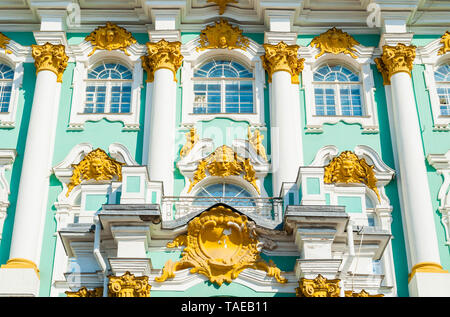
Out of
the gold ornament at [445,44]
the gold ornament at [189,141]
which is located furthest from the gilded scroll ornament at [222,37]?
the gold ornament at [445,44]

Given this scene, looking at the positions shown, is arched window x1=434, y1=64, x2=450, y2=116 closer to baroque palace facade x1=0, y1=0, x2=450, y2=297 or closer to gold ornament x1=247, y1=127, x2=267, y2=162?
baroque palace facade x1=0, y1=0, x2=450, y2=297

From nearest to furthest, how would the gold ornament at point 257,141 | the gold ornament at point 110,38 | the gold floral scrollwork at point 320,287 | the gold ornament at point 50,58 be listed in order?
the gold floral scrollwork at point 320,287
the gold ornament at point 257,141
the gold ornament at point 50,58
the gold ornament at point 110,38

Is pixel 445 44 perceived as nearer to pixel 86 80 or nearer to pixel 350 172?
pixel 350 172

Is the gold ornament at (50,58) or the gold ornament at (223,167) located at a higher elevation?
the gold ornament at (50,58)

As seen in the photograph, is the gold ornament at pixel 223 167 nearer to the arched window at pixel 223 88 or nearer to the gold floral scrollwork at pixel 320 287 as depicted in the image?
the arched window at pixel 223 88

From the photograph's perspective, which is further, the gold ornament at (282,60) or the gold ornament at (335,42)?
the gold ornament at (335,42)

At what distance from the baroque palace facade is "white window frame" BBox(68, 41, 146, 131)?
0.12ft

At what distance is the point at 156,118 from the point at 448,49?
743cm

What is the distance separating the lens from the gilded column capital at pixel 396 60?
21.3 m

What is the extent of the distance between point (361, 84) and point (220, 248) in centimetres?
711

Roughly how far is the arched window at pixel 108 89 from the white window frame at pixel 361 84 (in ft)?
14.0

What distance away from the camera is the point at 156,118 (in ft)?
66.9

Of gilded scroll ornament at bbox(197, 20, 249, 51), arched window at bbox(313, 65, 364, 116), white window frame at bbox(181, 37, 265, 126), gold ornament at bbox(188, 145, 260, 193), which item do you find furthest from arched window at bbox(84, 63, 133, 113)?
arched window at bbox(313, 65, 364, 116)
